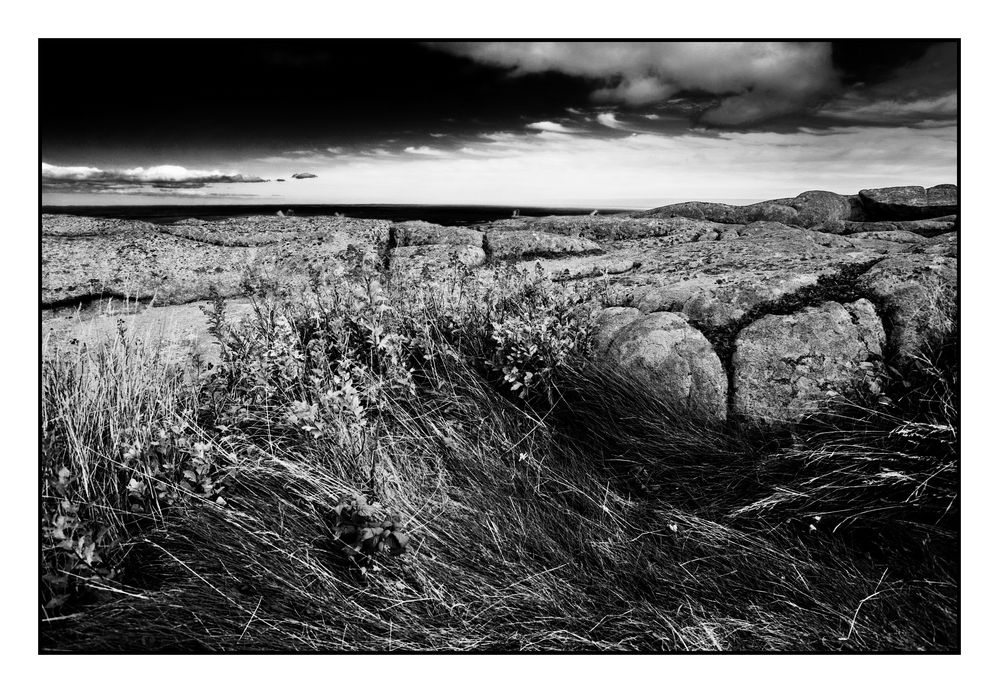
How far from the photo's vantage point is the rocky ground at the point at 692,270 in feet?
8.75

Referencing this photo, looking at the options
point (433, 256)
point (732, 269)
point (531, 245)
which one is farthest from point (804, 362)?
point (433, 256)

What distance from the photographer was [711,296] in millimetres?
2896

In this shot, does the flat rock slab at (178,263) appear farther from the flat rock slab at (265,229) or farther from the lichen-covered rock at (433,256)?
the lichen-covered rock at (433,256)

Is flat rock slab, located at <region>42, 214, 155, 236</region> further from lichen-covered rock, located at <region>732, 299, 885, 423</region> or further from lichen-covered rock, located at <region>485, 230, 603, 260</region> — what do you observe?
lichen-covered rock, located at <region>732, 299, 885, 423</region>

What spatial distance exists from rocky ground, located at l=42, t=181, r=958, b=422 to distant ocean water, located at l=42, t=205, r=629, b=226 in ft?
0.17

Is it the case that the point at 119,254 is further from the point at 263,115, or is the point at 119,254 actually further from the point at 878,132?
the point at 878,132

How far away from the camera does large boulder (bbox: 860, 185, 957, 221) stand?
2.89 meters

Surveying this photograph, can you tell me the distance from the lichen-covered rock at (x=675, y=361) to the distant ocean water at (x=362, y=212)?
81cm

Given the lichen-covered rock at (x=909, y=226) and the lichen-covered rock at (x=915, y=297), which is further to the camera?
the lichen-covered rock at (x=909, y=226)

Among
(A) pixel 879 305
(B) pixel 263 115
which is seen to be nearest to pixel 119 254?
(B) pixel 263 115

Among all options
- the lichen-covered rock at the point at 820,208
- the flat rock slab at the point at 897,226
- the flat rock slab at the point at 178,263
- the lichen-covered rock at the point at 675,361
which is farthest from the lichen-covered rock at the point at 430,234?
the flat rock slab at the point at 897,226

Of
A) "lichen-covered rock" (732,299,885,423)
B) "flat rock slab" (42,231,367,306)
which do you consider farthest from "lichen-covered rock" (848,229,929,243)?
"flat rock slab" (42,231,367,306)

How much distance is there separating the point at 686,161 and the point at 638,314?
852mm

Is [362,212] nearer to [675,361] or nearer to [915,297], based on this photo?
[675,361]
